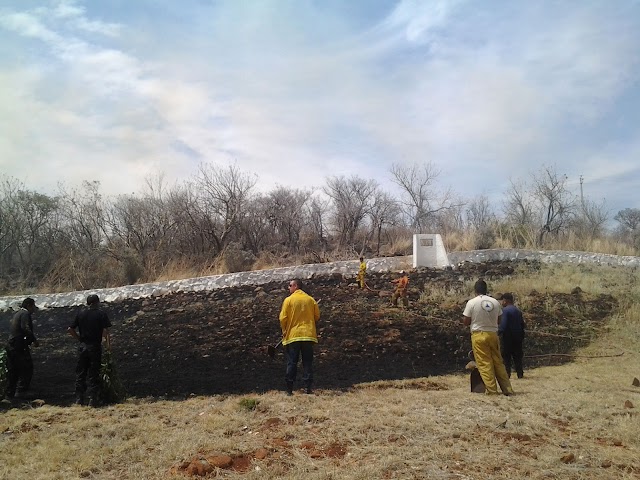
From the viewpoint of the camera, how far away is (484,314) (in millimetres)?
6684

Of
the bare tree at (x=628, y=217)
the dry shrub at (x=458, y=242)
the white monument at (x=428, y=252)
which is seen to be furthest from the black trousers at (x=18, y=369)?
the bare tree at (x=628, y=217)

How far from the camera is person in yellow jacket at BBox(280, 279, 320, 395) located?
6883mm

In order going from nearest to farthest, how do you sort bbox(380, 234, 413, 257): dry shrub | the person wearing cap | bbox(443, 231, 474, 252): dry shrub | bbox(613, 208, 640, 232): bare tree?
the person wearing cap < bbox(443, 231, 474, 252): dry shrub < bbox(380, 234, 413, 257): dry shrub < bbox(613, 208, 640, 232): bare tree

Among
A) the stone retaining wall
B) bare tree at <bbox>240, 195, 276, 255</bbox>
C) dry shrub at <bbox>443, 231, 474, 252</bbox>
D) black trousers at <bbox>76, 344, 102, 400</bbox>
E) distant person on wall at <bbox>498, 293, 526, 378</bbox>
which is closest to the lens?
black trousers at <bbox>76, 344, 102, 400</bbox>

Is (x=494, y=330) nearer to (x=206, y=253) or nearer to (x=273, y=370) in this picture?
(x=273, y=370)

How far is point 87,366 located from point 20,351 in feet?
3.89

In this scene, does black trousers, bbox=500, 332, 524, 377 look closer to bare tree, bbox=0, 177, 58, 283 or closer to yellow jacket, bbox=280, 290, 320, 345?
yellow jacket, bbox=280, 290, 320, 345

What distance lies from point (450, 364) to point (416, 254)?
996 cm

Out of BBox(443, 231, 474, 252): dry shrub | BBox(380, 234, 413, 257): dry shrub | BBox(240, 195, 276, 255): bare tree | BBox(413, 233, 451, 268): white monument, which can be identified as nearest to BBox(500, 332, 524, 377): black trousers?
BBox(413, 233, 451, 268): white monument

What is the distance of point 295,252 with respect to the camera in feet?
89.1

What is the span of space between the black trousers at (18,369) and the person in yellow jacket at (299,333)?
3.67 m

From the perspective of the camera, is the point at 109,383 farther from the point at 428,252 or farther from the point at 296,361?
the point at 428,252

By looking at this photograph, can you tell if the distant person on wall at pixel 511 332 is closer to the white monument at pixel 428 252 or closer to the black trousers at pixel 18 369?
the black trousers at pixel 18 369

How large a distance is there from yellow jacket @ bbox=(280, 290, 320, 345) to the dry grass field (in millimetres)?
830
